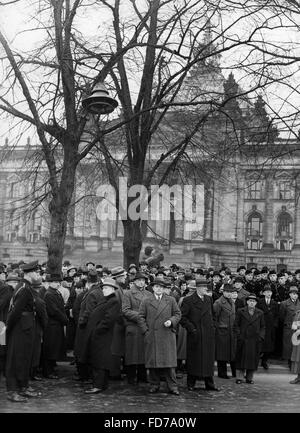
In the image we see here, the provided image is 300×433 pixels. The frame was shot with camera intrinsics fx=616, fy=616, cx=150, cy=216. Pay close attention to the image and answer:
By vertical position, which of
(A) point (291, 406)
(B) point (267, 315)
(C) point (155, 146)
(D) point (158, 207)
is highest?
(C) point (155, 146)

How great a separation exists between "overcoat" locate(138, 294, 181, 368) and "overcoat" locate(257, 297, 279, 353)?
4.11m

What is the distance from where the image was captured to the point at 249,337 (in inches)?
483

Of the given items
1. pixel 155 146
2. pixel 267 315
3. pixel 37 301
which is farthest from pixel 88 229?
pixel 37 301

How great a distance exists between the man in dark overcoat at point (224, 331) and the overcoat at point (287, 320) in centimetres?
241

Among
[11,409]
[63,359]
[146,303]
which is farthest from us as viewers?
[63,359]

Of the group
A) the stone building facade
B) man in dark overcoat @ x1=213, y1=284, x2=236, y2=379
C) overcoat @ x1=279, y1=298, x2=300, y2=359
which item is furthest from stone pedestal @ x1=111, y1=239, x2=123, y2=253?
man in dark overcoat @ x1=213, y1=284, x2=236, y2=379

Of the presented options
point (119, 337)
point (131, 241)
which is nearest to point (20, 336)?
point (119, 337)

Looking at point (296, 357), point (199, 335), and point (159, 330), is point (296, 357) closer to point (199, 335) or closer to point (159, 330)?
point (199, 335)

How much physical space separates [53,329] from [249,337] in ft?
12.7

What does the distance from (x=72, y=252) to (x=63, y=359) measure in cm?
4411

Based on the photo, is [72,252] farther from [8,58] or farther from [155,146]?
[8,58]

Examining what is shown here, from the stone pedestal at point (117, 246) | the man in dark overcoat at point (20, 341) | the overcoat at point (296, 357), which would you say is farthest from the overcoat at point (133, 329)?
the stone pedestal at point (117, 246)

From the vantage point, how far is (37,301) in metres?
10.2

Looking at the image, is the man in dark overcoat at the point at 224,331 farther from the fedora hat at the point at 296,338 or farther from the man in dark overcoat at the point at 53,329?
the man in dark overcoat at the point at 53,329
